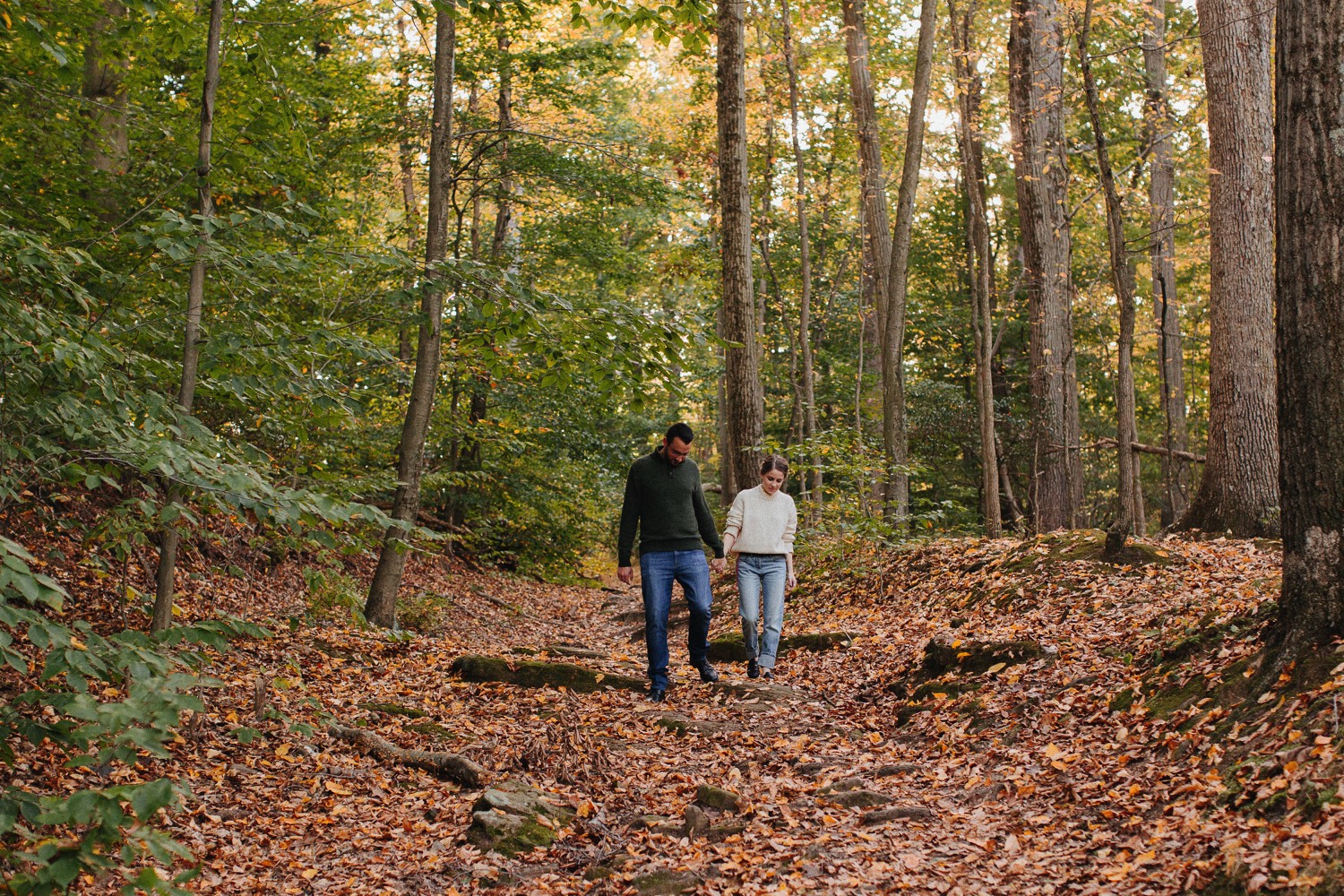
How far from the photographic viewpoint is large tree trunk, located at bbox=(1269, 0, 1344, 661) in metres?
4.30

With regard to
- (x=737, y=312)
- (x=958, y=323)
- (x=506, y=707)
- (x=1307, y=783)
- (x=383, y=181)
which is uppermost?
(x=383, y=181)

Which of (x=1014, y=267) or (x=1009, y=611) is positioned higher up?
(x=1014, y=267)

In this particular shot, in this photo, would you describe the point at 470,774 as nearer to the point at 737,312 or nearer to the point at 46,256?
the point at 46,256

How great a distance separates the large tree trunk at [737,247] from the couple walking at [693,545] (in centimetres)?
317

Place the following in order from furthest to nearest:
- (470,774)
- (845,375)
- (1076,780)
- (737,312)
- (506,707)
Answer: (845,375), (737,312), (506,707), (470,774), (1076,780)

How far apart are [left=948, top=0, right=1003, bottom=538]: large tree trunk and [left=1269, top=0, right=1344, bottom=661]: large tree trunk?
23.7 feet

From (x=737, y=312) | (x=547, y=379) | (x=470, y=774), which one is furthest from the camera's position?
(x=737, y=312)

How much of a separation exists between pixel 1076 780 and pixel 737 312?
7.38 meters

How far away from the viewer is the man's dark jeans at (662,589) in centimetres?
721

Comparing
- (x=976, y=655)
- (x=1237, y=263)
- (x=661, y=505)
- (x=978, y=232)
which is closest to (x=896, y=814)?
(x=976, y=655)

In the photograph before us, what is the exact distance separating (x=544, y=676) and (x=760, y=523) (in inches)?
85.3

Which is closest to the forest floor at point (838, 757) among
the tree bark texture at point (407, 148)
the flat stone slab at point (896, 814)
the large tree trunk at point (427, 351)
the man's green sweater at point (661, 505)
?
the flat stone slab at point (896, 814)

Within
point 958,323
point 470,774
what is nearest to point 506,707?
point 470,774

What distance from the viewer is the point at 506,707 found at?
7000 mm
